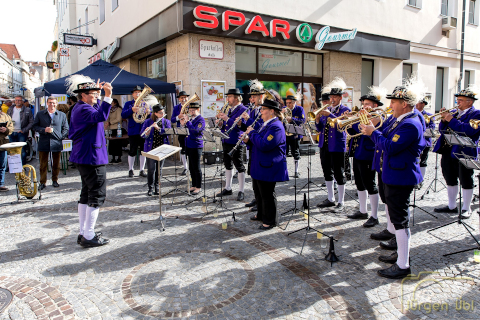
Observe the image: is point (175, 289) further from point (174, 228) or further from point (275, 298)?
point (174, 228)

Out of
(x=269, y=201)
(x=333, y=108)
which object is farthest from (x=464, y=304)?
(x=333, y=108)

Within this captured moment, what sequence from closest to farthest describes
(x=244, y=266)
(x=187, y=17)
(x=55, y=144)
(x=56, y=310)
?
(x=56, y=310), (x=244, y=266), (x=55, y=144), (x=187, y=17)

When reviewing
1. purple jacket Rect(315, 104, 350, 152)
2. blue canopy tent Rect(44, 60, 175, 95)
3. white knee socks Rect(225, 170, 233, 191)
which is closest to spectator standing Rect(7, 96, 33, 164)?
blue canopy tent Rect(44, 60, 175, 95)

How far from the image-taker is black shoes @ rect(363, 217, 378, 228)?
568 centimetres

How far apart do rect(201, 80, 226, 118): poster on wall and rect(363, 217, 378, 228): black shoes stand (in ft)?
24.1

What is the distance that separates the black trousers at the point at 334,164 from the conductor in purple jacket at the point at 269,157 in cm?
154

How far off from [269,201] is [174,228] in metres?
1.63

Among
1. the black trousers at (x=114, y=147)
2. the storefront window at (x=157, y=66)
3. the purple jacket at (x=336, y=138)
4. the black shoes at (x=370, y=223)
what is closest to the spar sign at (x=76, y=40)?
the storefront window at (x=157, y=66)

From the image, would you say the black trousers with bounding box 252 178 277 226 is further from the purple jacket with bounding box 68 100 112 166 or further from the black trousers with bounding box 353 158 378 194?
the purple jacket with bounding box 68 100 112 166

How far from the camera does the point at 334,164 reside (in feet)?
21.4

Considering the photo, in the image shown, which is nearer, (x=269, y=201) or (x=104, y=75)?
(x=269, y=201)

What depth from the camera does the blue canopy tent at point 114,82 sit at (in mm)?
10164

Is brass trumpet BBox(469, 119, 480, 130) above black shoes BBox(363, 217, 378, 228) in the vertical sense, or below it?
above

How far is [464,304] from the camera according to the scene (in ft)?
11.3
